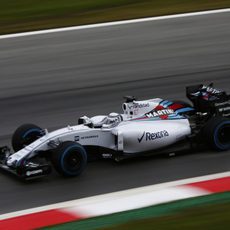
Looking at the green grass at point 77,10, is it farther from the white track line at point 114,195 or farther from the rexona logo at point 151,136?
the white track line at point 114,195

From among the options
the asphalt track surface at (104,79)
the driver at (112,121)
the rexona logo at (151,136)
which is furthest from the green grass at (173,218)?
the driver at (112,121)

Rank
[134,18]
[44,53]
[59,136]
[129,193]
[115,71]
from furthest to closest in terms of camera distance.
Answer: [134,18] → [44,53] → [115,71] → [59,136] → [129,193]

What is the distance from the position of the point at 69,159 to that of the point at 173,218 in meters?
2.15

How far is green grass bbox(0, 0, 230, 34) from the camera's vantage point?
56.8 feet

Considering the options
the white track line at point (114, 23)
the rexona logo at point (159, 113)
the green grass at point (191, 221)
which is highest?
the white track line at point (114, 23)

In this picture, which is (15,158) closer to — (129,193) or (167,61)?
(129,193)

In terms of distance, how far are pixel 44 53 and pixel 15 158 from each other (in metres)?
6.44

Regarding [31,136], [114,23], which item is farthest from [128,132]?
[114,23]

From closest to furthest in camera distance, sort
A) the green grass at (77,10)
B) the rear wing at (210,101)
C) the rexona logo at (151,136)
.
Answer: the rexona logo at (151,136), the rear wing at (210,101), the green grass at (77,10)

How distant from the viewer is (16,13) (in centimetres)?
1802

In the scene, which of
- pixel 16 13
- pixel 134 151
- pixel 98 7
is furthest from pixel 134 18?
pixel 134 151

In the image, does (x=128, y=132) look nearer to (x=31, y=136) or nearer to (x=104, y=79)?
(x=31, y=136)

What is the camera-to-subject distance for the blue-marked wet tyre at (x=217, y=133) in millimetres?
9750

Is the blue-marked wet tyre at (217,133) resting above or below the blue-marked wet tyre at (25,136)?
below
